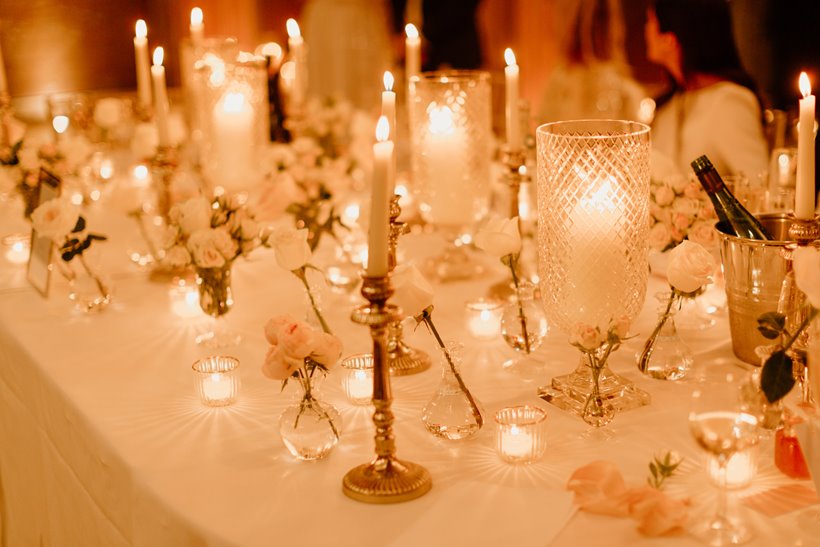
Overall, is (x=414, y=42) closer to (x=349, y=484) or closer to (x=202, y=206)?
(x=202, y=206)

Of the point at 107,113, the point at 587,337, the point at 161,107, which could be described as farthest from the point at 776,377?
the point at 107,113

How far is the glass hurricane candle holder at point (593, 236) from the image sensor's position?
4.85 feet

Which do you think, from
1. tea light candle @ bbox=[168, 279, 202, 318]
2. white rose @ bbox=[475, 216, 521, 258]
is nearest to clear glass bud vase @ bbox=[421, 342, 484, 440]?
white rose @ bbox=[475, 216, 521, 258]

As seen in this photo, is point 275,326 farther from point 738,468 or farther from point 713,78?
point 713,78

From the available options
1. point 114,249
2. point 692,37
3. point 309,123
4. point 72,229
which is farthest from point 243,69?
point 692,37

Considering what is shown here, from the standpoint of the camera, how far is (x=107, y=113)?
3.20m

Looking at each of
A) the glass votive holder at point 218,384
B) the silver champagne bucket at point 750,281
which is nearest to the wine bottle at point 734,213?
the silver champagne bucket at point 750,281

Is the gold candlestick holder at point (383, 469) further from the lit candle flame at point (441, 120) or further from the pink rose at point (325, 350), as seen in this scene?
the lit candle flame at point (441, 120)

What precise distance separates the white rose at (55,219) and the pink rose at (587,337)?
3.54 feet

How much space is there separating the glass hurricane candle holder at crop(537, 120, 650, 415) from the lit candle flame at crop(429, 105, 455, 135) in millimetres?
581

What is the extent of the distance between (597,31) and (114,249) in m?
2.58

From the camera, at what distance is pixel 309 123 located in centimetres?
320

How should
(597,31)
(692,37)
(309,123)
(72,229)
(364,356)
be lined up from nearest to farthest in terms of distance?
(364,356) < (72,229) < (692,37) < (309,123) < (597,31)

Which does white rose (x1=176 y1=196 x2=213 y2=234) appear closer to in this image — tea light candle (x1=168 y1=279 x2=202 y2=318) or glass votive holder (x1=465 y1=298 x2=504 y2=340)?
tea light candle (x1=168 y1=279 x2=202 y2=318)
